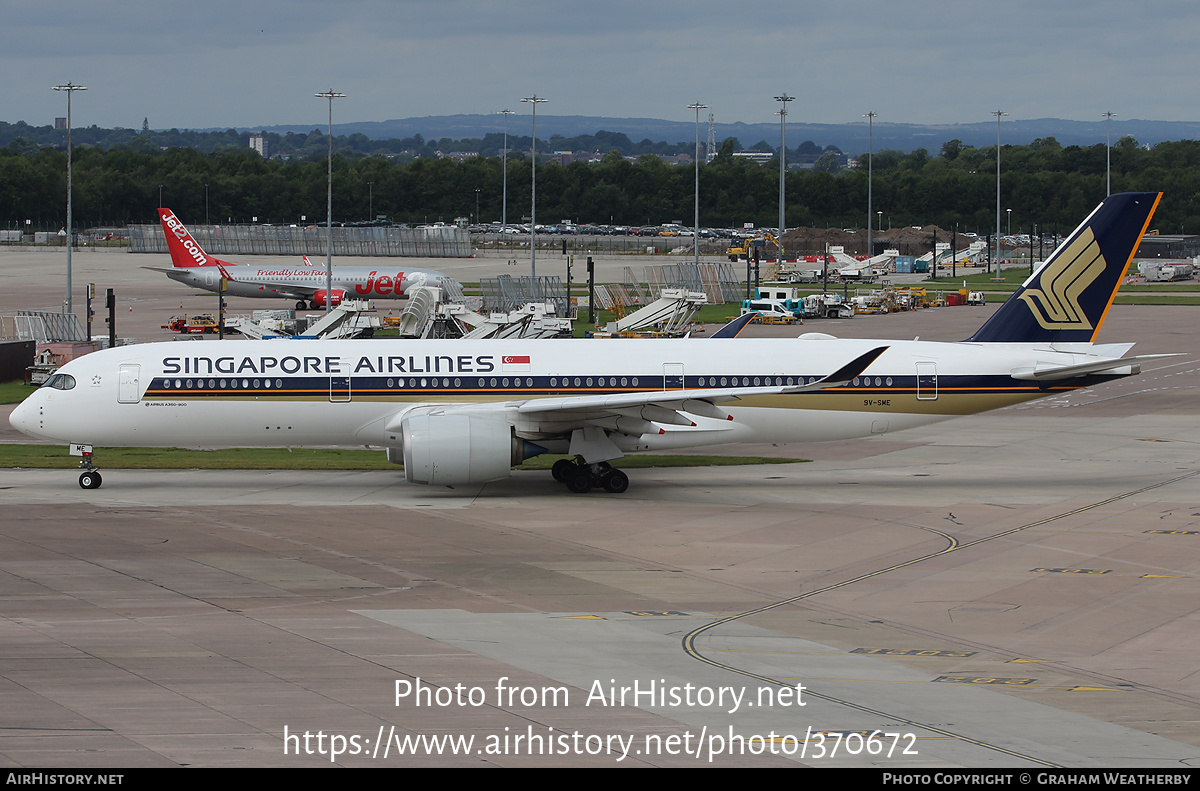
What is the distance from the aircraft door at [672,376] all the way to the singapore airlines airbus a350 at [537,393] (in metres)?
0.05

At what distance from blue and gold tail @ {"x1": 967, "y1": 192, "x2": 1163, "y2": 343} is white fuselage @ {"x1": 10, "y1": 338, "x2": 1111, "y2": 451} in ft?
3.76

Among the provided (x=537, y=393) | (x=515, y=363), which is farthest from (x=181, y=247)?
(x=537, y=393)

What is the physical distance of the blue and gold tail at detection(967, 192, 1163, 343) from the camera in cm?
3603

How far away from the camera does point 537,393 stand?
33812 mm

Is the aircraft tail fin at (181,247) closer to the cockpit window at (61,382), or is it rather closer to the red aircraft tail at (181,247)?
the red aircraft tail at (181,247)

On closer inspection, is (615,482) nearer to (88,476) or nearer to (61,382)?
(88,476)

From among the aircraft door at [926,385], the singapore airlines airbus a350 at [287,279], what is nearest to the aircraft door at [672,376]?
the aircraft door at [926,385]

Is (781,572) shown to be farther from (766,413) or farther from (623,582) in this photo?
(766,413)

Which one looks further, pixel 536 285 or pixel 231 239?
pixel 231 239
